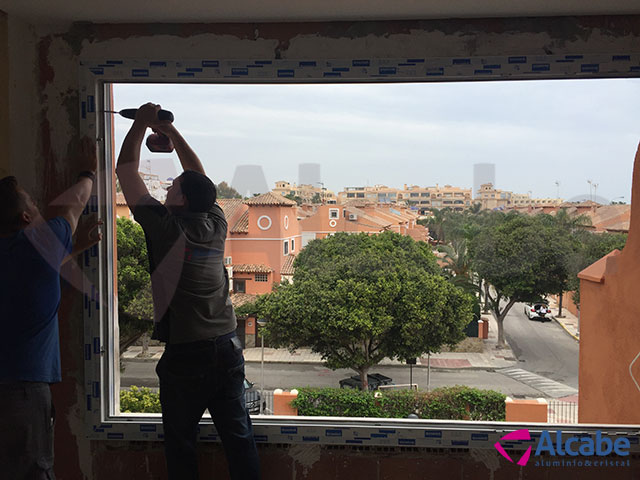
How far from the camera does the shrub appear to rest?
244 centimetres

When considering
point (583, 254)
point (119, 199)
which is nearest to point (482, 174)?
point (583, 254)

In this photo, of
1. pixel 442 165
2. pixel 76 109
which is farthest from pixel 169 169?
pixel 442 165

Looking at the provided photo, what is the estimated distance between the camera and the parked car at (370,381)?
2.45 meters

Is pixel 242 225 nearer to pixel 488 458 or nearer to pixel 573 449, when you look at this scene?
pixel 488 458

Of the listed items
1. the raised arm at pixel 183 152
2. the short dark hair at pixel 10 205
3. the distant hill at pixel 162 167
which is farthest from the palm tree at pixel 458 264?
the short dark hair at pixel 10 205

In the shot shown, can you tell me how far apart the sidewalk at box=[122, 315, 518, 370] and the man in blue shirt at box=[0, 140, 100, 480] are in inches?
27.1

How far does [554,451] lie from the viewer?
88.2 inches

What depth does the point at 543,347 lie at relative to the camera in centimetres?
240

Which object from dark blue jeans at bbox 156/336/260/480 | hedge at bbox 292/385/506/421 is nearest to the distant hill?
dark blue jeans at bbox 156/336/260/480

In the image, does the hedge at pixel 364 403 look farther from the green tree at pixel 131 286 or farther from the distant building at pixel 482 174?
the distant building at pixel 482 174

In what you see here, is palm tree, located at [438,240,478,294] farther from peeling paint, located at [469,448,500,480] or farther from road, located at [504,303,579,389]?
peeling paint, located at [469,448,500,480]

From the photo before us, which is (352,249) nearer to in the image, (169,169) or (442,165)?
(442,165)

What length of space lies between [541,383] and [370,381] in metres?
0.85

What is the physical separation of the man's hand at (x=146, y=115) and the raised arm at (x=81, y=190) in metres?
0.27
